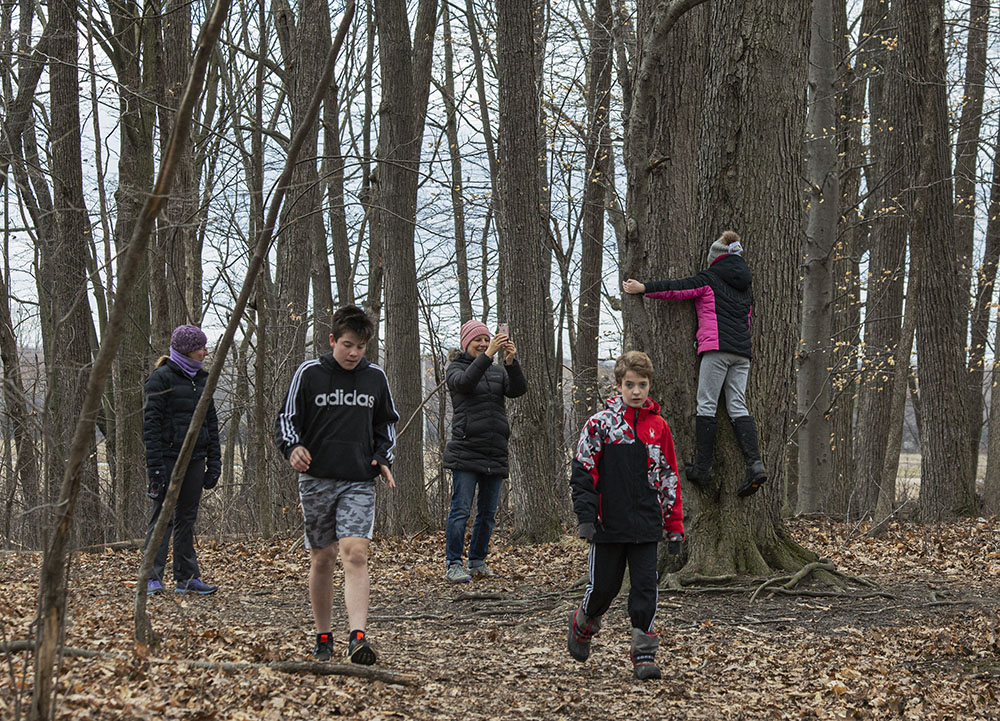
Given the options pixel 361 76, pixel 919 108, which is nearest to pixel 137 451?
pixel 361 76

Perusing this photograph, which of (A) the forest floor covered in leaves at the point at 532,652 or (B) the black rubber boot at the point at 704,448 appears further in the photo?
(B) the black rubber boot at the point at 704,448

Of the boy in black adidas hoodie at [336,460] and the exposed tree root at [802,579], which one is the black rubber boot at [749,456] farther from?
the boy in black adidas hoodie at [336,460]

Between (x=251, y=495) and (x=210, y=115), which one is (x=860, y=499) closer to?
(x=251, y=495)

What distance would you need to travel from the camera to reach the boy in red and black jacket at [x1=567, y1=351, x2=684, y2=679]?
4.90 m

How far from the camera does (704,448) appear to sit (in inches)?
260

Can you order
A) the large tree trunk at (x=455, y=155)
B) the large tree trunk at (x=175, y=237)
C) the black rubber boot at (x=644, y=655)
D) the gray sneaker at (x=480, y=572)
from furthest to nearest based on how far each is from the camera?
the large tree trunk at (x=455, y=155) < the large tree trunk at (x=175, y=237) < the gray sneaker at (x=480, y=572) < the black rubber boot at (x=644, y=655)

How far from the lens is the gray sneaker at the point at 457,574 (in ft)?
26.2

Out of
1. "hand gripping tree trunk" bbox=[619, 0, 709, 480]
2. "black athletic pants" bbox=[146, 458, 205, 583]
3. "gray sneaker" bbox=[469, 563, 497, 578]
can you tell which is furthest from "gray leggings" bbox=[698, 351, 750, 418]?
"black athletic pants" bbox=[146, 458, 205, 583]

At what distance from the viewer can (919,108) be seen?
13047 mm

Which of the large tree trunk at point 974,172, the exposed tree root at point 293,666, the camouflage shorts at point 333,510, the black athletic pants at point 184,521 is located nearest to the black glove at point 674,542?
the exposed tree root at point 293,666

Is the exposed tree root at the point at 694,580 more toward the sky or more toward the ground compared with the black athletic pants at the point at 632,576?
more toward the ground

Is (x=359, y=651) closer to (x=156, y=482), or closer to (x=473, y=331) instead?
(x=156, y=482)

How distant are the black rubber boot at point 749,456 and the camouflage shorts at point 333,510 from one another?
285cm

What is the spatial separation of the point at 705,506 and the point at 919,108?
890cm
